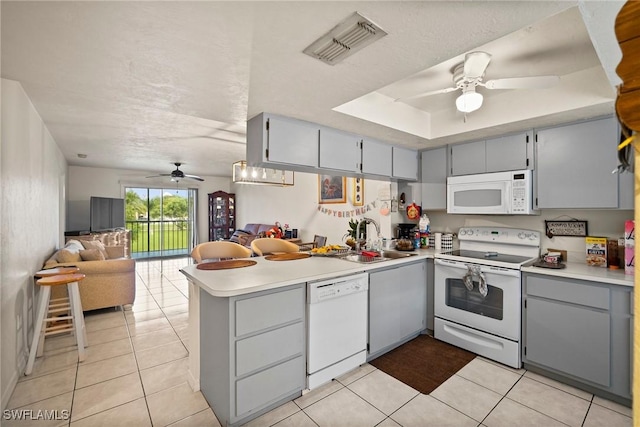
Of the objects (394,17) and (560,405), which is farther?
(560,405)

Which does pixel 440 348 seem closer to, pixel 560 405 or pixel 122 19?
pixel 560 405

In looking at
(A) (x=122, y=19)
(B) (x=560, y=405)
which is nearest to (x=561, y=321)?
(B) (x=560, y=405)

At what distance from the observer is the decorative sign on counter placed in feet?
8.74

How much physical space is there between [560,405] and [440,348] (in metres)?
A: 0.99

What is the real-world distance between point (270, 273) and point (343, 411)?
108 cm

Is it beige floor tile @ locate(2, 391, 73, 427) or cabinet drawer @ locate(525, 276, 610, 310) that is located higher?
cabinet drawer @ locate(525, 276, 610, 310)

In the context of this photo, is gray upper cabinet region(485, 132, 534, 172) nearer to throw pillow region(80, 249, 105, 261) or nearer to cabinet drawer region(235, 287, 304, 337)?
cabinet drawer region(235, 287, 304, 337)

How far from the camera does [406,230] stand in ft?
12.2

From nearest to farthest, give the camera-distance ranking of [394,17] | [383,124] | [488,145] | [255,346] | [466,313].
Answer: [394,17] < [255,346] < [383,124] < [466,313] < [488,145]

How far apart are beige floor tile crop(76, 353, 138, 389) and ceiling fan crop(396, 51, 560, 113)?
3190mm

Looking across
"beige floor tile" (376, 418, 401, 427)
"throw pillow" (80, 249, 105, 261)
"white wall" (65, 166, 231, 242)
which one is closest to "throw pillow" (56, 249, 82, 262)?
"throw pillow" (80, 249, 105, 261)

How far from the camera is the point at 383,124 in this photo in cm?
268

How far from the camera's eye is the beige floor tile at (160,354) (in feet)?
8.73

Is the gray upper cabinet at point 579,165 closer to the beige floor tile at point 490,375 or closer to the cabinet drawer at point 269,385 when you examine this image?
the beige floor tile at point 490,375
